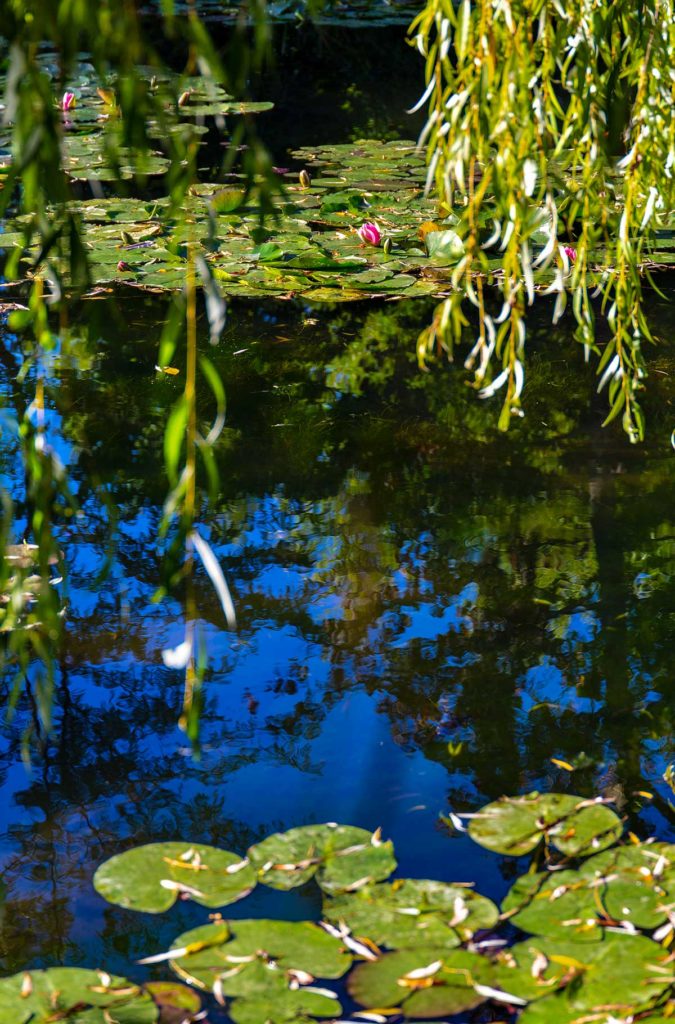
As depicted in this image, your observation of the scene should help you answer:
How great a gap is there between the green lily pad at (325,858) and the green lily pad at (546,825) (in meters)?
0.16

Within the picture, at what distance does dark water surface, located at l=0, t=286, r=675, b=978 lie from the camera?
69.2 inches

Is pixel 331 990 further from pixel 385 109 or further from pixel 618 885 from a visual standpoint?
pixel 385 109

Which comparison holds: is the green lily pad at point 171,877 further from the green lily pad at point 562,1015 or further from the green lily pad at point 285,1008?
the green lily pad at point 562,1015

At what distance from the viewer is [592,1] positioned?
144 centimetres

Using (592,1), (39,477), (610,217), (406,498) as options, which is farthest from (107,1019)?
(406,498)

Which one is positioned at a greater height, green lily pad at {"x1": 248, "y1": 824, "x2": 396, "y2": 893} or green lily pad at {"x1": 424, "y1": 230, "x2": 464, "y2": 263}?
green lily pad at {"x1": 424, "y1": 230, "x2": 464, "y2": 263}

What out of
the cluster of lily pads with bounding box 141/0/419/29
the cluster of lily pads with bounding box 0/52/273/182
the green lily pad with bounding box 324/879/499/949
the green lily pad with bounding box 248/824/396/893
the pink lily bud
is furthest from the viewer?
the cluster of lily pads with bounding box 141/0/419/29

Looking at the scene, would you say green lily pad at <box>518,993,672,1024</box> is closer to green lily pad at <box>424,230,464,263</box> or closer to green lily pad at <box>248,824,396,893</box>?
green lily pad at <box>248,824,396,893</box>

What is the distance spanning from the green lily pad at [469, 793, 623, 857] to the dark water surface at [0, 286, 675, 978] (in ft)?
0.11

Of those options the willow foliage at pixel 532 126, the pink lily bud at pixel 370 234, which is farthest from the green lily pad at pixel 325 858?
the pink lily bud at pixel 370 234

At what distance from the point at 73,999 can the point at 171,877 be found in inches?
9.4

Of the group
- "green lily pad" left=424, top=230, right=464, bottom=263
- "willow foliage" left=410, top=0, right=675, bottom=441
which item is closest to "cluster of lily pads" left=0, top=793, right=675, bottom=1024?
"willow foliage" left=410, top=0, right=675, bottom=441

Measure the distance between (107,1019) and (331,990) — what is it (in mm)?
270

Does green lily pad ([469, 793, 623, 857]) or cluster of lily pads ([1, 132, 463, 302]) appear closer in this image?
green lily pad ([469, 793, 623, 857])
